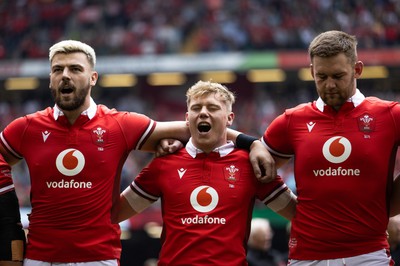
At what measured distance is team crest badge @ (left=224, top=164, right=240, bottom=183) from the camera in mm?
4910

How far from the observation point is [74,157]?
4.96 m

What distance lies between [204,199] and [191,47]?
54.5ft

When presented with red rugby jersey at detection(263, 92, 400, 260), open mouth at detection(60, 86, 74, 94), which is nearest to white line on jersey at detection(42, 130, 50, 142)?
open mouth at detection(60, 86, 74, 94)

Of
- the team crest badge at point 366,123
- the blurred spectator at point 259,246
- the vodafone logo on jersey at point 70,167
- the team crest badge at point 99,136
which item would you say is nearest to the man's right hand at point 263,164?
the team crest badge at point 366,123

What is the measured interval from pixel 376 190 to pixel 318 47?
0.96 m

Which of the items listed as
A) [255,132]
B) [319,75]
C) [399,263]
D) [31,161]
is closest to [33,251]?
[31,161]

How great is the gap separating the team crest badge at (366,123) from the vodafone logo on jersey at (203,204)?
3.34 ft

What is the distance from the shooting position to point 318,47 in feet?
15.4

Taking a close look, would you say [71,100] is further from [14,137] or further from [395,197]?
[395,197]

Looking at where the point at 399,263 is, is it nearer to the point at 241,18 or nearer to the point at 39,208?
the point at 39,208

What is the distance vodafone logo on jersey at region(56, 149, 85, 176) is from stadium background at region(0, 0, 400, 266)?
45.3 feet

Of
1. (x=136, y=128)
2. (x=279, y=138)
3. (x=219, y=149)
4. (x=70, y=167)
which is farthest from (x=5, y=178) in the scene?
(x=279, y=138)

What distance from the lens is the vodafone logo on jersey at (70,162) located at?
4.93m

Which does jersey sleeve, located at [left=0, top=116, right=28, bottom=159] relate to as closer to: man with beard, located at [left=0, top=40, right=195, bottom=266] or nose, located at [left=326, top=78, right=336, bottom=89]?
man with beard, located at [left=0, top=40, right=195, bottom=266]
